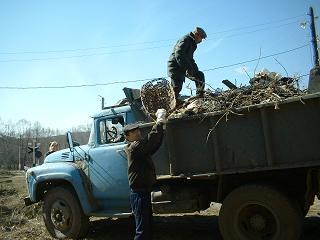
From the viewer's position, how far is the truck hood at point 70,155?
7.69 meters

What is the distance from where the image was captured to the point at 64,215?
25.4ft

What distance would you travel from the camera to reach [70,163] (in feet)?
25.5

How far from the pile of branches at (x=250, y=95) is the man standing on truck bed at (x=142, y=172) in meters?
0.71

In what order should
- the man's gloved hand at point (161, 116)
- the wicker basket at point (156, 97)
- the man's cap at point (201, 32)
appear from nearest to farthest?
1. the man's gloved hand at point (161, 116)
2. the wicker basket at point (156, 97)
3. the man's cap at point (201, 32)

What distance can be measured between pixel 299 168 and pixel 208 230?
2.61 metres

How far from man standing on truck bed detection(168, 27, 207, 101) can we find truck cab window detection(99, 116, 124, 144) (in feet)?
3.72

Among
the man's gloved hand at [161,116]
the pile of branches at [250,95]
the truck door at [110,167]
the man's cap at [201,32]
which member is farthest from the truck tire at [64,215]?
the man's cap at [201,32]

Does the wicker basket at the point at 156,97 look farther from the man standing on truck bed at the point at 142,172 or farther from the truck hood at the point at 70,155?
the truck hood at the point at 70,155

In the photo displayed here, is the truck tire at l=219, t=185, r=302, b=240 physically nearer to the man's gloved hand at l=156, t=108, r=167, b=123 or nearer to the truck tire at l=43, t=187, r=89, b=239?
the man's gloved hand at l=156, t=108, r=167, b=123

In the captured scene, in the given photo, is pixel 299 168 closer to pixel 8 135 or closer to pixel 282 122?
pixel 282 122

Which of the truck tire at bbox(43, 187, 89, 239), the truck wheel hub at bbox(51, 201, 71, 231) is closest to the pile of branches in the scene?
the truck tire at bbox(43, 187, 89, 239)

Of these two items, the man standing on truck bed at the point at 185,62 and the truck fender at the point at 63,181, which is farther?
the man standing on truck bed at the point at 185,62

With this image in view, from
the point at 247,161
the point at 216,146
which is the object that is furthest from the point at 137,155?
the point at 247,161

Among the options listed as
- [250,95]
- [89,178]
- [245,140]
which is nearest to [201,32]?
[250,95]
